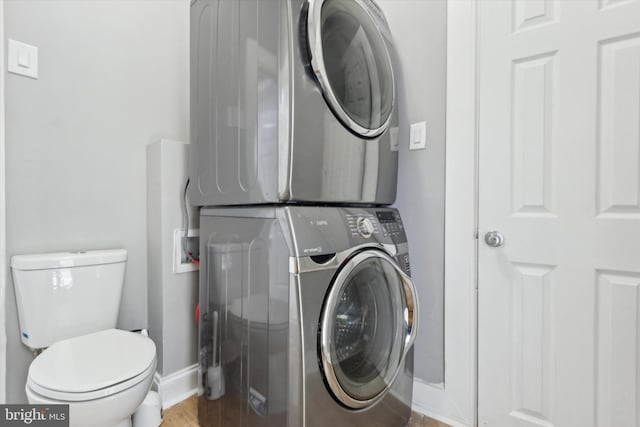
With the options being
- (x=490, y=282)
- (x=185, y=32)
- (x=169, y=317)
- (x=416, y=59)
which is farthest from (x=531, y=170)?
(x=185, y=32)

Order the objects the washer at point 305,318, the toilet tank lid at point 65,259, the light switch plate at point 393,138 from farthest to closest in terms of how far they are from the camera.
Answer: the light switch plate at point 393,138 → the toilet tank lid at point 65,259 → the washer at point 305,318

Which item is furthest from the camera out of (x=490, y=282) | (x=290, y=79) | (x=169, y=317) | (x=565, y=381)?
(x=169, y=317)

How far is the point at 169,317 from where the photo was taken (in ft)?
4.79

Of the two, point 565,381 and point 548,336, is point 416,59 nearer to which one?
point 548,336

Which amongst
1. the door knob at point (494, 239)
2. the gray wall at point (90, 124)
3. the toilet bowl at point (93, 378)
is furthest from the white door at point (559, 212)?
the gray wall at point (90, 124)

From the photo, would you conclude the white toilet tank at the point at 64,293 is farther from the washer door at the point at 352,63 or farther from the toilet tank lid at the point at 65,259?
the washer door at the point at 352,63

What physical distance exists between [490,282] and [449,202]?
1.21ft

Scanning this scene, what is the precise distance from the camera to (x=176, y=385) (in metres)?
1.48

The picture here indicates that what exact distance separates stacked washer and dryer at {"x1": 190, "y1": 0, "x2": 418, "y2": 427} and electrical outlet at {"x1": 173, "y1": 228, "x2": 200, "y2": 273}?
288mm

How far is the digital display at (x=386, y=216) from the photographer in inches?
49.3

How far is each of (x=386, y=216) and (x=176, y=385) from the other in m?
1.28

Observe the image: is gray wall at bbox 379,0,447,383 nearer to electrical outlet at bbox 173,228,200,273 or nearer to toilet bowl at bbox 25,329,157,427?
electrical outlet at bbox 173,228,200,273

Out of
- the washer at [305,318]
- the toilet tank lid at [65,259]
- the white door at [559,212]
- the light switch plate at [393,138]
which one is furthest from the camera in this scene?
the light switch plate at [393,138]

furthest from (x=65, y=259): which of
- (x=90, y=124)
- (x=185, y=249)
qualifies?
(x=90, y=124)
